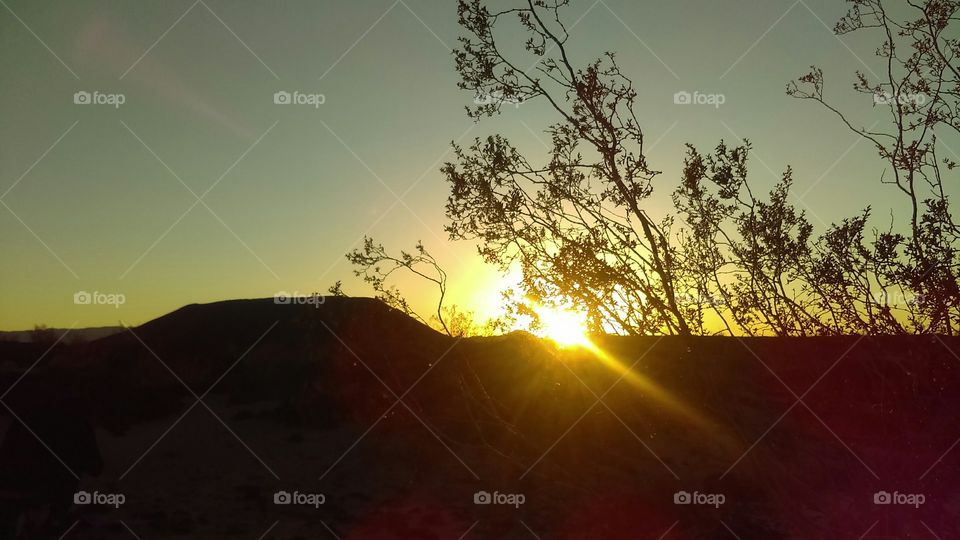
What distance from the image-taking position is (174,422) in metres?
10.7


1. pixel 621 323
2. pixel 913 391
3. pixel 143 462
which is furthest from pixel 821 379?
pixel 143 462

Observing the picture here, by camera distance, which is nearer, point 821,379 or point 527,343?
point 527,343

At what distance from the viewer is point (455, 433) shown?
11.2 meters

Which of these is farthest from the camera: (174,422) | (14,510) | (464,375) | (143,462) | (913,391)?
(913,391)

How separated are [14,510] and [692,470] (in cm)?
925

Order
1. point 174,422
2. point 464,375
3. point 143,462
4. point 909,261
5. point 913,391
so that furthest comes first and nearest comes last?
point 913,391 → point 909,261 → point 464,375 → point 174,422 → point 143,462

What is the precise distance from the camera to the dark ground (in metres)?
9.07

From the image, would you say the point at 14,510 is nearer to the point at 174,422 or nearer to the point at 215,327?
the point at 174,422

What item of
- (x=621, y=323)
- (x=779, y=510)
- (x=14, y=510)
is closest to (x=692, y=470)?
(x=779, y=510)

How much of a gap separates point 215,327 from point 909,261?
40.5ft

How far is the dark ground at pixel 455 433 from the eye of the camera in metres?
9.07

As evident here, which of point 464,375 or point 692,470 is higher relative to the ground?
point 464,375

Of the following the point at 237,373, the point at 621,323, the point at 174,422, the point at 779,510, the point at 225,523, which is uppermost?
the point at 621,323

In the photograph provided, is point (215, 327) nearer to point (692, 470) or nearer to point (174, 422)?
point (174, 422)
